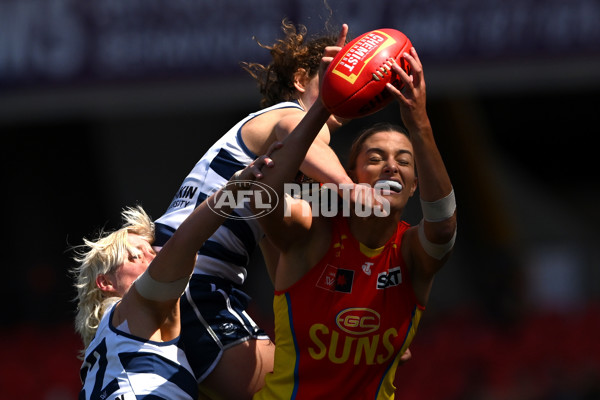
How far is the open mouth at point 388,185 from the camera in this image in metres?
2.91

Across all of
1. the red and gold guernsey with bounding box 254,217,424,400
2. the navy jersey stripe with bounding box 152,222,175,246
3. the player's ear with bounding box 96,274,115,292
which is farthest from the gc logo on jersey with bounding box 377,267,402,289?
the player's ear with bounding box 96,274,115,292

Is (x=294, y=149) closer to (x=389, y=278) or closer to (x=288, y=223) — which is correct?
(x=288, y=223)

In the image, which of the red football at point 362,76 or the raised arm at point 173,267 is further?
the raised arm at point 173,267

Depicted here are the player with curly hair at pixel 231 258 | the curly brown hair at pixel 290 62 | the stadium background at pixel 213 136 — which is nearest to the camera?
the player with curly hair at pixel 231 258

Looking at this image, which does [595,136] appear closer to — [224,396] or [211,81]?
[211,81]

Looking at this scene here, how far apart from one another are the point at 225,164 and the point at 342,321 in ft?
2.61

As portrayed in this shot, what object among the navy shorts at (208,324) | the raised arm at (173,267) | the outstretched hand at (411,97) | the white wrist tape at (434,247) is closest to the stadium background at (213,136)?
the navy shorts at (208,324)

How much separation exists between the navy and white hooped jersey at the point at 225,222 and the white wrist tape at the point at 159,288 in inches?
16.3

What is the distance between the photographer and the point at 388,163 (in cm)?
297

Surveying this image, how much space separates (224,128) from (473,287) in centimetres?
443

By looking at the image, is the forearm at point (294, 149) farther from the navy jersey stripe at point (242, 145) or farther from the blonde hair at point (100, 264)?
the blonde hair at point (100, 264)

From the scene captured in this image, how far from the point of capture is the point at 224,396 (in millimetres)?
3166

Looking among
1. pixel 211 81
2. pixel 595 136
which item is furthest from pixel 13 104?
pixel 595 136

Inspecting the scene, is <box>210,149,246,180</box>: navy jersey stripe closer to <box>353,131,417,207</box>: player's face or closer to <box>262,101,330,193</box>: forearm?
<box>353,131,417,207</box>: player's face
